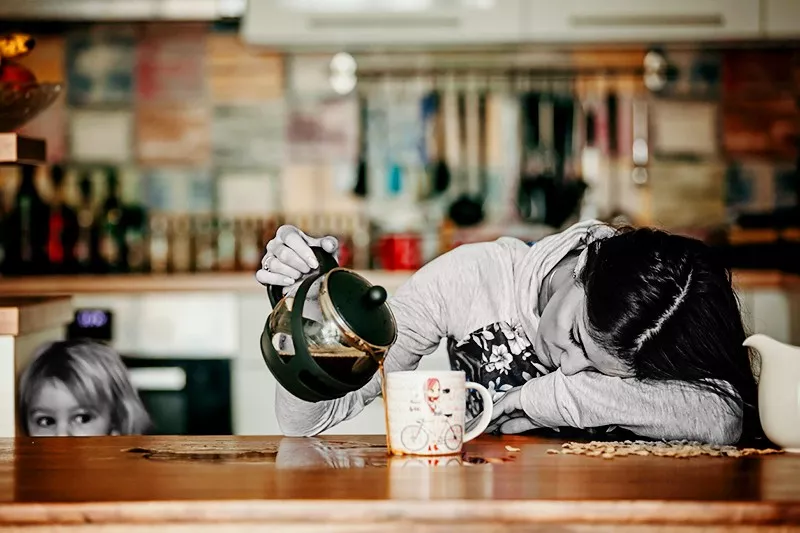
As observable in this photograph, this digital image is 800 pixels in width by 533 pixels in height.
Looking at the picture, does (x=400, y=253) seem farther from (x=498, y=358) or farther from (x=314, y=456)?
(x=314, y=456)

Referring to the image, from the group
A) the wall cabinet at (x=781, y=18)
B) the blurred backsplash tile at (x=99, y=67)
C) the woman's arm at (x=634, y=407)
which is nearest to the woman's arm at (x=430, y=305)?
the woman's arm at (x=634, y=407)

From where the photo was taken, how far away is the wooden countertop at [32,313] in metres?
1.96

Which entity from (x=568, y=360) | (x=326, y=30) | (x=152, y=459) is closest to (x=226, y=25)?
(x=326, y=30)

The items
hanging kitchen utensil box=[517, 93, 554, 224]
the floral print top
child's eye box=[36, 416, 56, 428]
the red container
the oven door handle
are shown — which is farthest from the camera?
hanging kitchen utensil box=[517, 93, 554, 224]

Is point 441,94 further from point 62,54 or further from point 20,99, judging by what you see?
point 20,99

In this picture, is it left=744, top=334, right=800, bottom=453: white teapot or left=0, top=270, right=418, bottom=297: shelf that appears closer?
left=744, top=334, right=800, bottom=453: white teapot

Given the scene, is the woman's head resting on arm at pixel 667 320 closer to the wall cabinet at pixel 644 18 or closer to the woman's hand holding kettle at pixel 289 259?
the woman's hand holding kettle at pixel 289 259

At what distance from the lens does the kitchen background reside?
3859mm

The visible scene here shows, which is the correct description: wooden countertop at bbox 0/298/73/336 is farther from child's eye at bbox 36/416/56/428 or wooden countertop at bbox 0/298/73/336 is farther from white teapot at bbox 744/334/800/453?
white teapot at bbox 744/334/800/453

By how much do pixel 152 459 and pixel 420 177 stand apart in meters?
2.73

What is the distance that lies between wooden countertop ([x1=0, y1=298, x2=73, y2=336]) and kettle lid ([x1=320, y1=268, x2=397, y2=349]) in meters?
0.93

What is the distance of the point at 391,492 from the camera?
3.47 ft

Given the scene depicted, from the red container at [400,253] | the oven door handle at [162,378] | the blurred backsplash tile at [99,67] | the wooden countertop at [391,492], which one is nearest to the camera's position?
the wooden countertop at [391,492]

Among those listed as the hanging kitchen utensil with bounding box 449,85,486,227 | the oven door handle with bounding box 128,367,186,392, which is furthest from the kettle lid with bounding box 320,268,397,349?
the hanging kitchen utensil with bounding box 449,85,486,227
